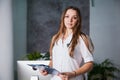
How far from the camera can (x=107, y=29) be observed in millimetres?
4230

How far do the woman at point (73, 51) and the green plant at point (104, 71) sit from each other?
52.2 inches

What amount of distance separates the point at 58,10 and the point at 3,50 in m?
1.15

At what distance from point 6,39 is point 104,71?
5.78 feet

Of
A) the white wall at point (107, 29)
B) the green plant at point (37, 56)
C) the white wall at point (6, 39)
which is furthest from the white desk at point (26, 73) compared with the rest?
the white wall at point (107, 29)

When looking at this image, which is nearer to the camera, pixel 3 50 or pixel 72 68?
pixel 72 68

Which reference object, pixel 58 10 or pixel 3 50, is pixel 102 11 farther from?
pixel 3 50

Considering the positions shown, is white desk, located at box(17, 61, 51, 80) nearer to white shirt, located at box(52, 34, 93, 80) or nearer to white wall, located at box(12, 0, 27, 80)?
white shirt, located at box(52, 34, 93, 80)

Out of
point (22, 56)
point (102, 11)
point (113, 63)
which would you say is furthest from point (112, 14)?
→ point (22, 56)

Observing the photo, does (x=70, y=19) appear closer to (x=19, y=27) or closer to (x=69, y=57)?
(x=69, y=57)

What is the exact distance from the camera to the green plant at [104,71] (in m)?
3.96

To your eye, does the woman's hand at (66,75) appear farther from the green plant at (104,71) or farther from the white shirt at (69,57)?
the green plant at (104,71)

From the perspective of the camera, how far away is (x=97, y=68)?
4082mm

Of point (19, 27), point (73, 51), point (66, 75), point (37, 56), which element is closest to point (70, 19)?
point (73, 51)

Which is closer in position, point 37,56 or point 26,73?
point 26,73
